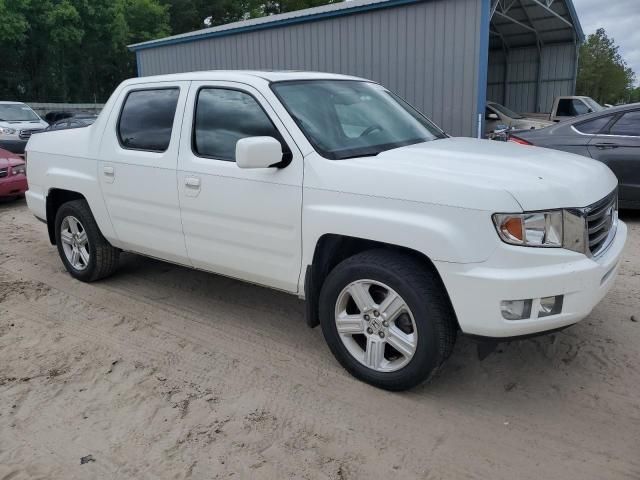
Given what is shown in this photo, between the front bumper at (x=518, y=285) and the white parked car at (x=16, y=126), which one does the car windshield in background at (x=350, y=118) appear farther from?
the white parked car at (x=16, y=126)

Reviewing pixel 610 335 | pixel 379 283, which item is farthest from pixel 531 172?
pixel 610 335

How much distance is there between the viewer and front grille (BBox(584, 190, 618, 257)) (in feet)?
10.2

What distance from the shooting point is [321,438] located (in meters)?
2.97

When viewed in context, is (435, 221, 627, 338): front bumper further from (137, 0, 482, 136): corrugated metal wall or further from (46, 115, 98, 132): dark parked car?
(46, 115, 98, 132): dark parked car

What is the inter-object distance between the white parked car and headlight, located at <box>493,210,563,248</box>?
14048 millimetres

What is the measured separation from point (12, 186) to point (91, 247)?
5322mm

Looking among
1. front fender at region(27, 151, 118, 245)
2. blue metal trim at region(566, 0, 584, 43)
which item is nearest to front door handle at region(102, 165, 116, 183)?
front fender at region(27, 151, 118, 245)

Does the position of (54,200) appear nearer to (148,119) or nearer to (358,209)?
(148,119)

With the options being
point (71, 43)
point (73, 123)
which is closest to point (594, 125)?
point (73, 123)

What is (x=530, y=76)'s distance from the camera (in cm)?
2525

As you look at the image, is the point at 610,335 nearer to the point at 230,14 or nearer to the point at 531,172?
the point at 531,172

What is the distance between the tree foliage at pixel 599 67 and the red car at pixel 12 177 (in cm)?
4122

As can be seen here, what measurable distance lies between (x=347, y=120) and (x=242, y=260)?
1.19m

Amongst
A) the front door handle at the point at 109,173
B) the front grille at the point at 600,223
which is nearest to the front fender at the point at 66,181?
the front door handle at the point at 109,173
